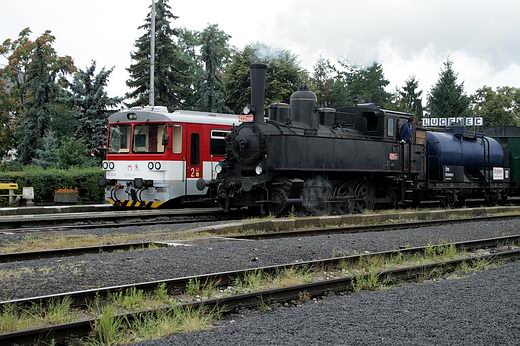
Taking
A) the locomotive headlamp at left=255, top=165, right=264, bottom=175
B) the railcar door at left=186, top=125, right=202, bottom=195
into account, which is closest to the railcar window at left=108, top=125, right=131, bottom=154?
the railcar door at left=186, top=125, right=202, bottom=195

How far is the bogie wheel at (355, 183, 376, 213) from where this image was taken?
752 inches

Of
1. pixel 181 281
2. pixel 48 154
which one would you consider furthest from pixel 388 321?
pixel 48 154

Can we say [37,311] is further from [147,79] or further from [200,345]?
[147,79]

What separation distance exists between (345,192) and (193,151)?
16.4 feet

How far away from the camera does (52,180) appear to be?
961 inches

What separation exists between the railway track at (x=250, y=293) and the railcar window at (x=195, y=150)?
31.0 feet

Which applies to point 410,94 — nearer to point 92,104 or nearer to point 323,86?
point 323,86

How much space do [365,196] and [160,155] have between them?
673 cm

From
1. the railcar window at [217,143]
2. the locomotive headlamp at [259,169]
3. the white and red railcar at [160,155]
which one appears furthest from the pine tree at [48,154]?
the locomotive headlamp at [259,169]

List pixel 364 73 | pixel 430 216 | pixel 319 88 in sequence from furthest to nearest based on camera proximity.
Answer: pixel 364 73 → pixel 319 88 → pixel 430 216

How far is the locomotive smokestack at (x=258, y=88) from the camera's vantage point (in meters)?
16.9

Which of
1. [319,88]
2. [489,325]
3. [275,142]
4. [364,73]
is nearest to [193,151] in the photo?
[275,142]

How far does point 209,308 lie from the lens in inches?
259

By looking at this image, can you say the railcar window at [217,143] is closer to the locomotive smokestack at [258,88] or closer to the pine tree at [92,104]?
the locomotive smokestack at [258,88]
